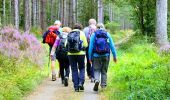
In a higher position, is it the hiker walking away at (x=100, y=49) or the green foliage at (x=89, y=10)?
the green foliage at (x=89, y=10)

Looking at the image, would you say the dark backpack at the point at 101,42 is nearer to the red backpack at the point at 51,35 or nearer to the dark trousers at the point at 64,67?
the dark trousers at the point at 64,67

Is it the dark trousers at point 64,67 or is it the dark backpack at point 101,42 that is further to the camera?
the dark trousers at point 64,67

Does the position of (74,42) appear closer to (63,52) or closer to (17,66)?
(63,52)

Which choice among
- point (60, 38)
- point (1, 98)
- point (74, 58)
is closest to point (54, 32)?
point (60, 38)

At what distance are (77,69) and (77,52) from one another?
65 centimetres

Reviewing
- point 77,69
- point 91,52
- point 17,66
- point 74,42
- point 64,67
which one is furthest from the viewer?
point 64,67

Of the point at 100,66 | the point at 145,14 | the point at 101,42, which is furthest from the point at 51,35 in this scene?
the point at 145,14

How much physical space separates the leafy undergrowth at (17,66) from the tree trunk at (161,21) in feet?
25.5

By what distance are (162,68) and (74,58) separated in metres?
2.42

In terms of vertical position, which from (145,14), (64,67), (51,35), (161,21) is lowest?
Answer: (64,67)

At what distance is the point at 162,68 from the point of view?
12430 mm

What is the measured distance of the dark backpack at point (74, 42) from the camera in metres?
12.6

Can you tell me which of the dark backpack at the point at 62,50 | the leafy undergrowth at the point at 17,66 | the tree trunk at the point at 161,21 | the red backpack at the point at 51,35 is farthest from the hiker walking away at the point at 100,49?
the tree trunk at the point at 161,21

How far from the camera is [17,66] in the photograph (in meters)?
14.0
